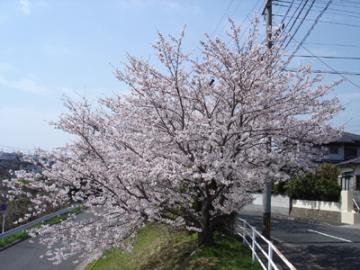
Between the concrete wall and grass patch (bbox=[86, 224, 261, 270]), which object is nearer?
grass patch (bbox=[86, 224, 261, 270])

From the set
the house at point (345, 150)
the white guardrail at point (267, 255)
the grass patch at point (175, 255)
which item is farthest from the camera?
the house at point (345, 150)

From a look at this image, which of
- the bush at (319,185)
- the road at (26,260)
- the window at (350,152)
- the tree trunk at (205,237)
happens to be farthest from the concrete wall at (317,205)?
the tree trunk at (205,237)

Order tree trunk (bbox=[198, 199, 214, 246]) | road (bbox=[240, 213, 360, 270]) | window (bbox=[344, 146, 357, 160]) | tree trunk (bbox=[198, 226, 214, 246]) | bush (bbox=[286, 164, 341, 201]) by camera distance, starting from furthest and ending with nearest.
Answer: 1. window (bbox=[344, 146, 357, 160])
2. bush (bbox=[286, 164, 341, 201])
3. tree trunk (bbox=[198, 226, 214, 246])
4. tree trunk (bbox=[198, 199, 214, 246])
5. road (bbox=[240, 213, 360, 270])

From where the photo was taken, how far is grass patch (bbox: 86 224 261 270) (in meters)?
11.1

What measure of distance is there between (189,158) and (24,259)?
11063mm

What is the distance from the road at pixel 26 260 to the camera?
16.8 meters

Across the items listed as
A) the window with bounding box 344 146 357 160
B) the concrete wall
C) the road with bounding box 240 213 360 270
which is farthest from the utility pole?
the window with bounding box 344 146 357 160

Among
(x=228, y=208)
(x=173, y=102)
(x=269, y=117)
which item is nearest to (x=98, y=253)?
(x=228, y=208)

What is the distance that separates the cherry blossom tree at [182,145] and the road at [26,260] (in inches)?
212

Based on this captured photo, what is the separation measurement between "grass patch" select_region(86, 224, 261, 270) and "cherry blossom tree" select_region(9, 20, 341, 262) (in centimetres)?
78

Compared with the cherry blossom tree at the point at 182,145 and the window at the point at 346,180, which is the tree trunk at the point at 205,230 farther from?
the window at the point at 346,180

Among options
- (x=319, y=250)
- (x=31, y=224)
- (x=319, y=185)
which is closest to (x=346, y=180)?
(x=319, y=185)

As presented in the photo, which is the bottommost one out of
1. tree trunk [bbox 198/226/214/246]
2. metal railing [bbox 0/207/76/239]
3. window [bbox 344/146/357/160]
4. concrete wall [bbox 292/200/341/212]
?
metal railing [bbox 0/207/76/239]

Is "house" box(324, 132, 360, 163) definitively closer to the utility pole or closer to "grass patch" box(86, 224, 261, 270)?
"grass patch" box(86, 224, 261, 270)
